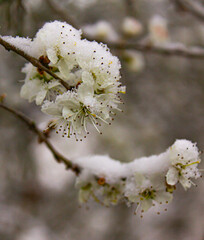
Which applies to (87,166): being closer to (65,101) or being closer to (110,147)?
(65,101)

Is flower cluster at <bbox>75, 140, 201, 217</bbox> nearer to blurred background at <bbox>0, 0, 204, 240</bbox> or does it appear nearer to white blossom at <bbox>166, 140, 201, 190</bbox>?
white blossom at <bbox>166, 140, 201, 190</bbox>

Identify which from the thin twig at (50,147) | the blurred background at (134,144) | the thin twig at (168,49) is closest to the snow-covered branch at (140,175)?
the thin twig at (50,147)

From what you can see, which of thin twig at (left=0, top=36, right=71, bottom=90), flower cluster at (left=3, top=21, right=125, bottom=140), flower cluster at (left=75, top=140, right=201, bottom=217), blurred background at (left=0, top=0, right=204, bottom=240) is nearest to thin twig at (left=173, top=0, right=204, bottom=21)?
blurred background at (left=0, top=0, right=204, bottom=240)

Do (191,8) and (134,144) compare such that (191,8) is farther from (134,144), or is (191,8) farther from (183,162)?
(134,144)

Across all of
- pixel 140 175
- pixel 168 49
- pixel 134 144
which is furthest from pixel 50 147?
pixel 134 144

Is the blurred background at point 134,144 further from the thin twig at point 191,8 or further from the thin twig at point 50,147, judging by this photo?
the thin twig at point 50,147
